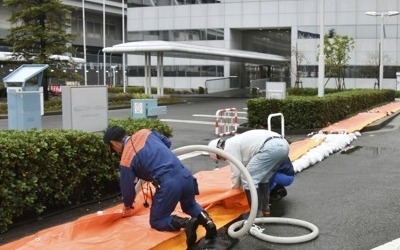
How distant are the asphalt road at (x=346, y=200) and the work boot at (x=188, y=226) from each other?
529 millimetres

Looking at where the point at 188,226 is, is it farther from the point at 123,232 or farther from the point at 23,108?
the point at 23,108

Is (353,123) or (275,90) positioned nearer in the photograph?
(353,123)

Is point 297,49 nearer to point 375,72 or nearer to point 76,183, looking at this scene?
point 375,72

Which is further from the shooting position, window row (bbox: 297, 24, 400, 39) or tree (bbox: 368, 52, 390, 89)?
window row (bbox: 297, 24, 400, 39)

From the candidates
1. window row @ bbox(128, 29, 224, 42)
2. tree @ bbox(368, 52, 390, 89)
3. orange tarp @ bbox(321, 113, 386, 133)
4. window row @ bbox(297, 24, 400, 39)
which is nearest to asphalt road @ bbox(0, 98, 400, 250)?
orange tarp @ bbox(321, 113, 386, 133)

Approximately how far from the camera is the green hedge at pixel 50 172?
5465mm

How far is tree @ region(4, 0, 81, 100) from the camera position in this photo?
26516 mm

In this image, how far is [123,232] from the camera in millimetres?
5004

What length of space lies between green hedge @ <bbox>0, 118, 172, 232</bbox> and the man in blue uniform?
1.21 m

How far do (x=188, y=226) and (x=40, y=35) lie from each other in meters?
23.8

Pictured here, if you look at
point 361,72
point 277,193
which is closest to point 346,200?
point 277,193

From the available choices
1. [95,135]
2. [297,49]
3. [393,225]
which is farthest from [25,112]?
[297,49]

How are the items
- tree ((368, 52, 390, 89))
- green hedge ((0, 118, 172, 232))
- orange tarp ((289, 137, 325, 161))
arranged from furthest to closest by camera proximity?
tree ((368, 52, 390, 89)), orange tarp ((289, 137, 325, 161)), green hedge ((0, 118, 172, 232))

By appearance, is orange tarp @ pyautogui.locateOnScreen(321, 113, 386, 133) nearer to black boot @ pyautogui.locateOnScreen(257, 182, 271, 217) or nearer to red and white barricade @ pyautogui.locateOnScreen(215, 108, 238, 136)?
red and white barricade @ pyautogui.locateOnScreen(215, 108, 238, 136)
